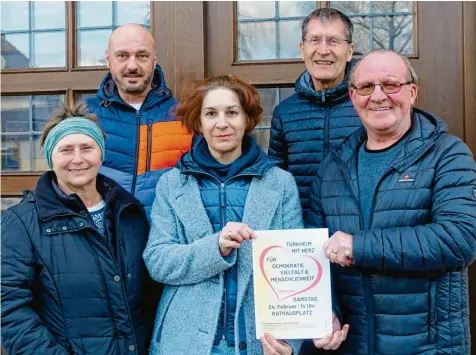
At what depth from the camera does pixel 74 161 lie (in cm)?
211

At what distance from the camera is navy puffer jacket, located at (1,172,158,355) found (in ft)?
6.40

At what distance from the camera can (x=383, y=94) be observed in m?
1.95

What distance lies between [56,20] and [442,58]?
2158 mm

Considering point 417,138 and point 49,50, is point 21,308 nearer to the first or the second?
point 417,138

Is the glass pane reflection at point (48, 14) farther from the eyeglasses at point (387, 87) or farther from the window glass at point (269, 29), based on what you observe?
the eyeglasses at point (387, 87)

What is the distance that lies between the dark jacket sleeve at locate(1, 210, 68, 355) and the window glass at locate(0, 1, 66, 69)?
5.14ft

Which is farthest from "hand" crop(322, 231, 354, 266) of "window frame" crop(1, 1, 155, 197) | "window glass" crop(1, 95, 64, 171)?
"window glass" crop(1, 95, 64, 171)

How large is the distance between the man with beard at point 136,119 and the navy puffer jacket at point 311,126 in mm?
473

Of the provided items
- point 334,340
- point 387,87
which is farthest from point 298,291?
point 387,87

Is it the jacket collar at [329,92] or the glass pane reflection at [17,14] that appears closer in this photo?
the jacket collar at [329,92]

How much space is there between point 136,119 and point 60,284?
2.92 ft

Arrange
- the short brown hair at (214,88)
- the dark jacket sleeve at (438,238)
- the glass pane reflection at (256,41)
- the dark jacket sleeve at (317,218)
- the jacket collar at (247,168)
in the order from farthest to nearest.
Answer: the glass pane reflection at (256,41) < the short brown hair at (214,88) < the jacket collar at (247,168) < the dark jacket sleeve at (317,218) < the dark jacket sleeve at (438,238)

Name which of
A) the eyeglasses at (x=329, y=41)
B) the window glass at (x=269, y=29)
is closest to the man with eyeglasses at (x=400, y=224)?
the eyeglasses at (x=329, y=41)

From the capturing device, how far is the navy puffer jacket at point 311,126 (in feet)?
8.16
